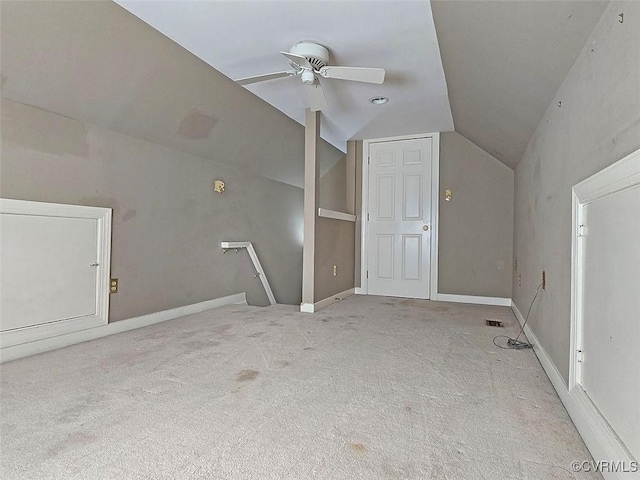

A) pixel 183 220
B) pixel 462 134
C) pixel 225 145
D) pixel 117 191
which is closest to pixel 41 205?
pixel 117 191

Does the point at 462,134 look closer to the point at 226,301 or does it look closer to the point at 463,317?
the point at 463,317

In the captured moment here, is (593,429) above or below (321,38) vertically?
below

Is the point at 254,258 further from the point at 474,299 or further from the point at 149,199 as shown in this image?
the point at 474,299

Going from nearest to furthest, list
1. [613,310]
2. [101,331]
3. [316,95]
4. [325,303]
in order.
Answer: [613,310], [101,331], [316,95], [325,303]

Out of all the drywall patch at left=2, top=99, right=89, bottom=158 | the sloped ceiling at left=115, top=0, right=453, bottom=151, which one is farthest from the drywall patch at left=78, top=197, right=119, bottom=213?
the sloped ceiling at left=115, top=0, right=453, bottom=151

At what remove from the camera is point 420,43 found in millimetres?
2498

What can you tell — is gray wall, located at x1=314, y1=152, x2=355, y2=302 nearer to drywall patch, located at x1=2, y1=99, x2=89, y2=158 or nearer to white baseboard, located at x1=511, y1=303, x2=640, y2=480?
drywall patch, located at x1=2, y1=99, x2=89, y2=158

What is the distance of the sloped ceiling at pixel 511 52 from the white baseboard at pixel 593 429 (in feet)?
4.84

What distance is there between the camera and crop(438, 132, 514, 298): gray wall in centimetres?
430

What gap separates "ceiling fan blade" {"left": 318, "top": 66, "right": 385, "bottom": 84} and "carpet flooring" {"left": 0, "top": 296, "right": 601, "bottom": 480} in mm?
1906

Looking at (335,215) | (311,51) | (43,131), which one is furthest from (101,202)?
(335,215)

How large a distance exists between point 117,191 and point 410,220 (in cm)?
341

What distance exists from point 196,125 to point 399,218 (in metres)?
2.78

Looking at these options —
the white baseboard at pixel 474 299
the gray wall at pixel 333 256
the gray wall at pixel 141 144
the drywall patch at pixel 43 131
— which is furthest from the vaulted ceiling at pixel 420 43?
the white baseboard at pixel 474 299
